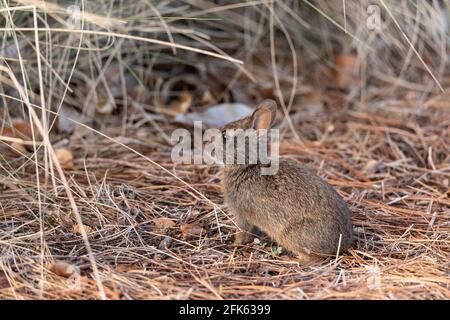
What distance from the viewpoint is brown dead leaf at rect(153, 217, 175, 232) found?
3822 mm

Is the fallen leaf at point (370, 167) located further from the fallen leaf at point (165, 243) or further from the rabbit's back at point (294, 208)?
the fallen leaf at point (165, 243)

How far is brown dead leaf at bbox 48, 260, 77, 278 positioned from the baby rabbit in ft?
3.02

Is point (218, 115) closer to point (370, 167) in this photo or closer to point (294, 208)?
point (370, 167)

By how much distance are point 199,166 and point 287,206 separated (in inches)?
48.1

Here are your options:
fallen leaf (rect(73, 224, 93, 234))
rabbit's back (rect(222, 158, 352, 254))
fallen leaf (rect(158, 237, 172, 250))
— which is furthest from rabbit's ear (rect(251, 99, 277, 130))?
fallen leaf (rect(73, 224, 93, 234))

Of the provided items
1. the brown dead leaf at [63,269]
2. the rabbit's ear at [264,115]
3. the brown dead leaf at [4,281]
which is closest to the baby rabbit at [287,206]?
the rabbit's ear at [264,115]

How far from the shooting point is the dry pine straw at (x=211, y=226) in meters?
3.14

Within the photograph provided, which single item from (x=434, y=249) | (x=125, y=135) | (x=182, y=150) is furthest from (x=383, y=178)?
(x=125, y=135)

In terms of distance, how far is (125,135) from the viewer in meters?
5.12

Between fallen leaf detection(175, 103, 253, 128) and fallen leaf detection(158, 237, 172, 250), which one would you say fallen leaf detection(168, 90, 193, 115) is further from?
fallen leaf detection(158, 237, 172, 250)

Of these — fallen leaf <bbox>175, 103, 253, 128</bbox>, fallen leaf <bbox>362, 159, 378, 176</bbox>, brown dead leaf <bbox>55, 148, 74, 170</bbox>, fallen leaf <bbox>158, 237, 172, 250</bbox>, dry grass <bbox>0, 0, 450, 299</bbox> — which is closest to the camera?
dry grass <bbox>0, 0, 450, 299</bbox>

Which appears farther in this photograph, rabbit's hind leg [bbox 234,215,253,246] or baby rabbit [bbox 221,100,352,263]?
rabbit's hind leg [bbox 234,215,253,246]
